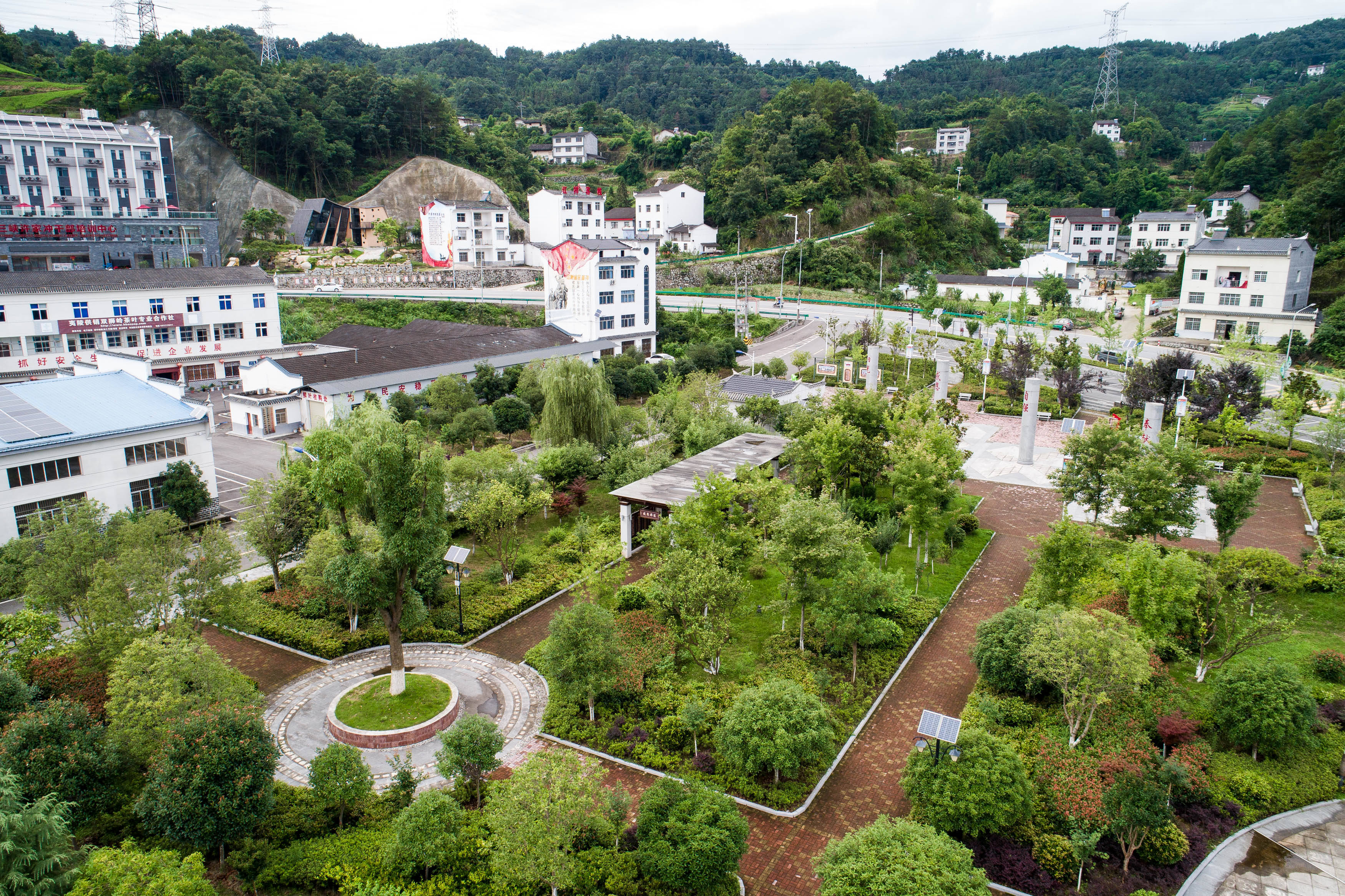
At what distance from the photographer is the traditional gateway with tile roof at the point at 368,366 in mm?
32312

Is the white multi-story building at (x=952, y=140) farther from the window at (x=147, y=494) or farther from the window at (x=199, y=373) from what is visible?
the window at (x=147, y=494)

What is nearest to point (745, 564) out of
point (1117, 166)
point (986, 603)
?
point (986, 603)

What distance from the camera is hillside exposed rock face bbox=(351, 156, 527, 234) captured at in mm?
67938

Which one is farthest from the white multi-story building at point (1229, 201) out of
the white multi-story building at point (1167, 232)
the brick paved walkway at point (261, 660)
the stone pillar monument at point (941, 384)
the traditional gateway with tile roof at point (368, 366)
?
the brick paved walkway at point (261, 660)

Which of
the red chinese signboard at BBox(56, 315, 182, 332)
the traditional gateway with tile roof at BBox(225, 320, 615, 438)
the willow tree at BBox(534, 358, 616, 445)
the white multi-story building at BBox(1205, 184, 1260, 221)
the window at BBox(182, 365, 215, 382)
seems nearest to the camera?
the willow tree at BBox(534, 358, 616, 445)

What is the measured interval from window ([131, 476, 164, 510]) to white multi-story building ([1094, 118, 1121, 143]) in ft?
347

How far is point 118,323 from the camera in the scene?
120 feet

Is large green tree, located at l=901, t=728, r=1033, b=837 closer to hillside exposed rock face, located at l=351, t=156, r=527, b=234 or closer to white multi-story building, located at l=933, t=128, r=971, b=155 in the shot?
hillside exposed rock face, located at l=351, t=156, r=527, b=234

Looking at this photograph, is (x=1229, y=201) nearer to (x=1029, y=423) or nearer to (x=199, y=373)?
(x=1029, y=423)

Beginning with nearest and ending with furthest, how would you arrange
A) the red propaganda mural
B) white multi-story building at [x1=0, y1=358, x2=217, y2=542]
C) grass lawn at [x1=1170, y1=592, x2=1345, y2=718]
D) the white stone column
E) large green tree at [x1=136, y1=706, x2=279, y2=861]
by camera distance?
large green tree at [x1=136, y1=706, x2=279, y2=861]
grass lawn at [x1=1170, y1=592, x2=1345, y2=718]
white multi-story building at [x1=0, y1=358, x2=217, y2=542]
the white stone column
the red propaganda mural

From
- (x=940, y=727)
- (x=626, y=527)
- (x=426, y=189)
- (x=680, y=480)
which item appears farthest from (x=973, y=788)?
(x=426, y=189)

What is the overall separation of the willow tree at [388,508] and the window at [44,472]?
9.27m

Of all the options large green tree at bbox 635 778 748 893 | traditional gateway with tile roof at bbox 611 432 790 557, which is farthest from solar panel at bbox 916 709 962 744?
traditional gateway with tile roof at bbox 611 432 790 557

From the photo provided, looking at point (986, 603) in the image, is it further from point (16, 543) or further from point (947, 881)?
point (16, 543)
